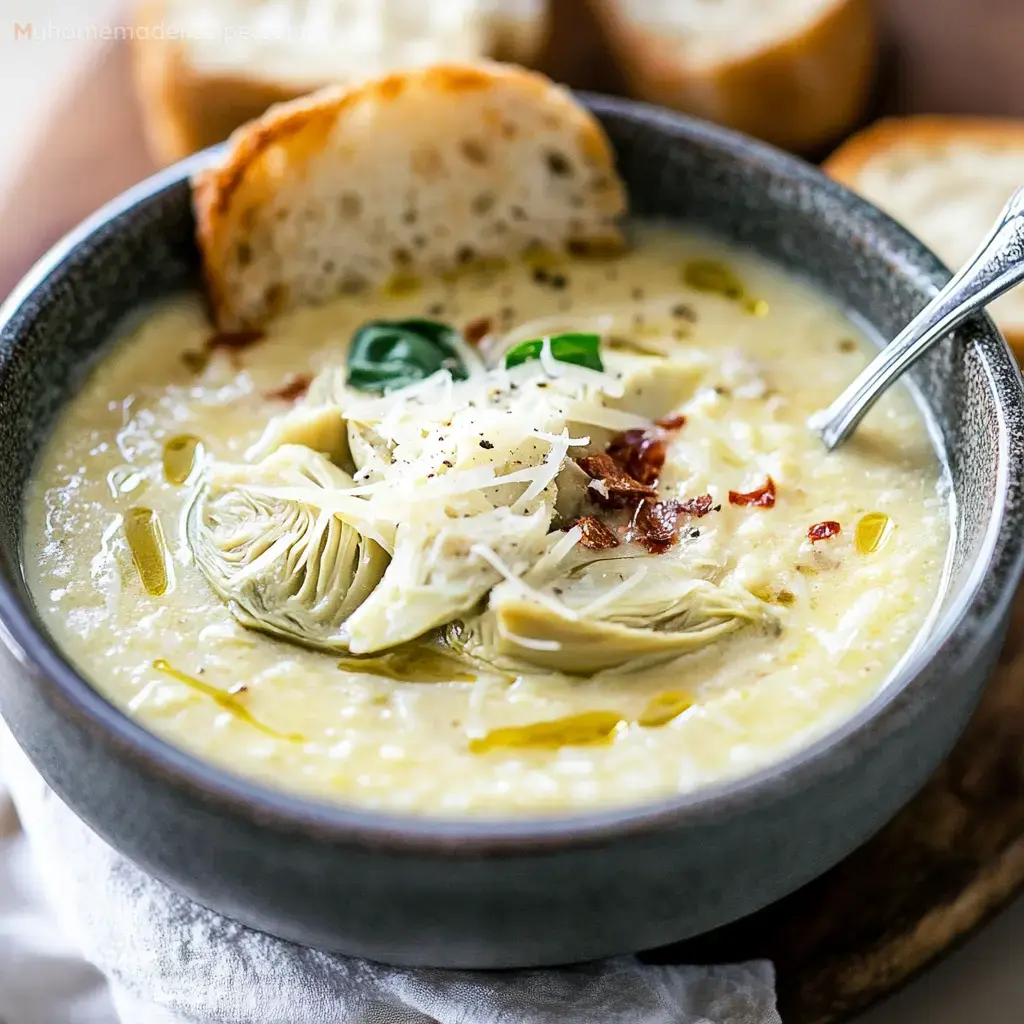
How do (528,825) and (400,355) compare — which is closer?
(528,825)

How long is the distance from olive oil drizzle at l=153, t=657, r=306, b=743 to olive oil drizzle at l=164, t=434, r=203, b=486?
0.45m

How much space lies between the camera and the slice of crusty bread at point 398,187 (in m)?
2.66

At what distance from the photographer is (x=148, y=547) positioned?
7.33ft

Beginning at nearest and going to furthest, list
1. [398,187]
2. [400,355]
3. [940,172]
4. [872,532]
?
[872,532]
[400,355]
[398,187]
[940,172]

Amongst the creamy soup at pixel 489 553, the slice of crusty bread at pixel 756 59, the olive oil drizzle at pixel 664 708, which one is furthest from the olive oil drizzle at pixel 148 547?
the slice of crusty bread at pixel 756 59

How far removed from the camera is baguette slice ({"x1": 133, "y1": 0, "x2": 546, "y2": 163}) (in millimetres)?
3301

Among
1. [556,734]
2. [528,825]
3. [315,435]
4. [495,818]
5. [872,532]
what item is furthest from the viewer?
[315,435]

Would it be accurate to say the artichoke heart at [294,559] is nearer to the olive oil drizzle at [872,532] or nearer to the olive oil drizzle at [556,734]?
the olive oil drizzle at [556,734]

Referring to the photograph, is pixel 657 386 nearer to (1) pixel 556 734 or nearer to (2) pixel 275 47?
(1) pixel 556 734

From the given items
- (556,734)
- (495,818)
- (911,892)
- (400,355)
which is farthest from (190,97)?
(911,892)

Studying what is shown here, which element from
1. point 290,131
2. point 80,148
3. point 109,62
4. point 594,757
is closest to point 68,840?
point 594,757

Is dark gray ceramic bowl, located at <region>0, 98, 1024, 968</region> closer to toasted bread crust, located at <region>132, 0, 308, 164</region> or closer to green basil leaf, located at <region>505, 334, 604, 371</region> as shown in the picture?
green basil leaf, located at <region>505, 334, 604, 371</region>

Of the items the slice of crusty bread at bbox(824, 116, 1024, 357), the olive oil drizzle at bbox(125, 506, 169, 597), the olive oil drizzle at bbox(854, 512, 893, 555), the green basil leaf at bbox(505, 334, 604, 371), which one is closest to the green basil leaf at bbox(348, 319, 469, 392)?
the green basil leaf at bbox(505, 334, 604, 371)

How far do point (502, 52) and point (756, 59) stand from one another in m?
0.62
